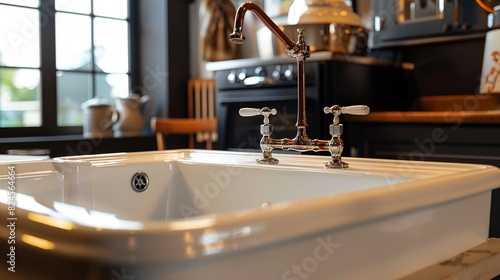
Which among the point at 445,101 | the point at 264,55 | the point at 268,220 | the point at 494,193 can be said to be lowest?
the point at 494,193

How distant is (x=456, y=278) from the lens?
755mm

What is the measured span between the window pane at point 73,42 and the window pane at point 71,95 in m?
0.06

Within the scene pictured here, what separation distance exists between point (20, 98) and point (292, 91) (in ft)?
→ 5.82

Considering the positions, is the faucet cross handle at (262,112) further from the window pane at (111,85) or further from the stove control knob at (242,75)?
the window pane at (111,85)

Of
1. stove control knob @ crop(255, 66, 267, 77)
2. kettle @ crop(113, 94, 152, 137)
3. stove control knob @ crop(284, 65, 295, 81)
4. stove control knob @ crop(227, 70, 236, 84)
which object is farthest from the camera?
kettle @ crop(113, 94, 152, 137)

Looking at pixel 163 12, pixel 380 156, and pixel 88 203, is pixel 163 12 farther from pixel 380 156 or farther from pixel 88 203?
pixel 88 203

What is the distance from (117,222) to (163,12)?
347cm

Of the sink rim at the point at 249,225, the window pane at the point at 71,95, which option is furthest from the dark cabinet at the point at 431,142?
the window pane at the point at 71,95

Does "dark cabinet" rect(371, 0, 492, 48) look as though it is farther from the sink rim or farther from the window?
the window

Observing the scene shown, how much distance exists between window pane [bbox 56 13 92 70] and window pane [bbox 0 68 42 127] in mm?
201

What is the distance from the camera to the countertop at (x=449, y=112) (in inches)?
80.0

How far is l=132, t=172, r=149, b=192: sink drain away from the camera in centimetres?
123

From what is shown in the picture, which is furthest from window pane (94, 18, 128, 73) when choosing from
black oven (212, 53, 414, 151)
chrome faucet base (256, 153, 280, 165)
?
chrome faucet base (256, 153, 280, 165)

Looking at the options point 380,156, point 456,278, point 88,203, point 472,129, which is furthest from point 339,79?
point 456,278
